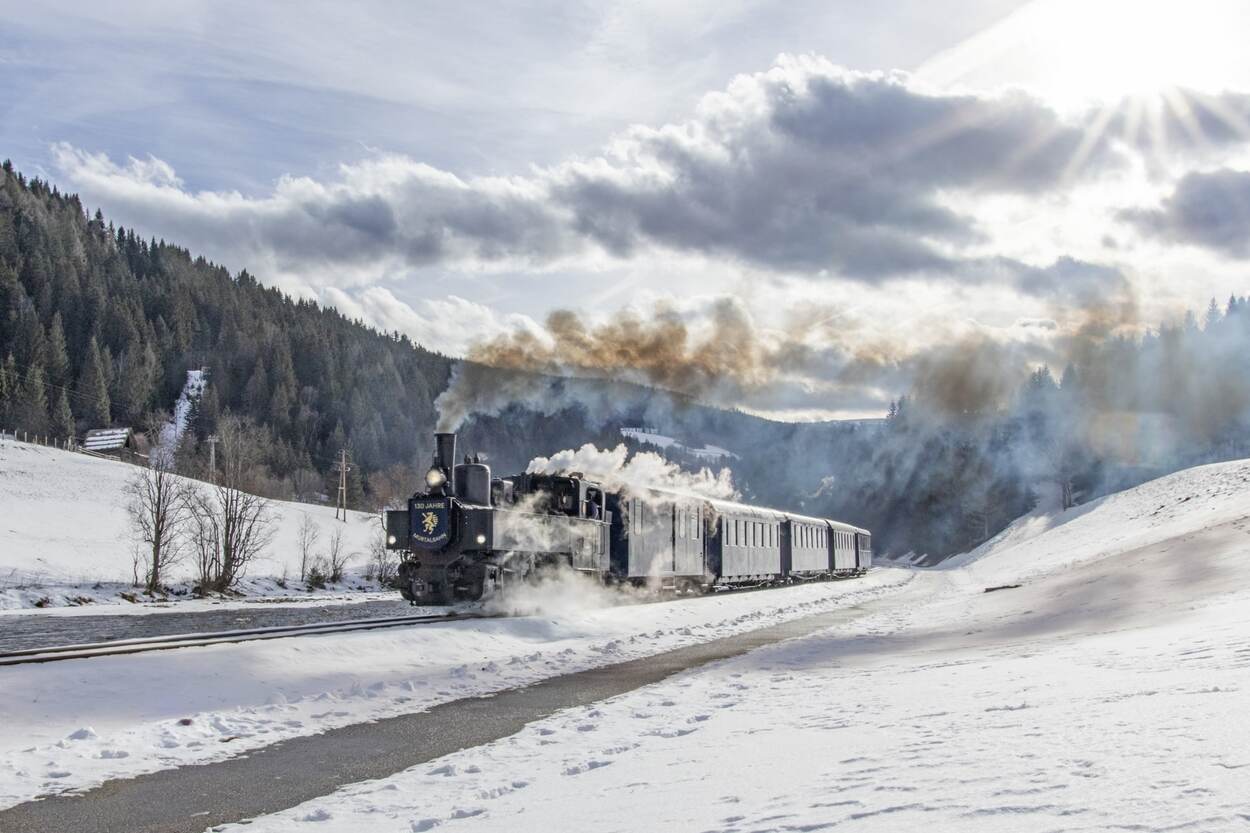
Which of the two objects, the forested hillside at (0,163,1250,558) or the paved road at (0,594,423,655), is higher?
the forested hillside at (0,163,1250,558)

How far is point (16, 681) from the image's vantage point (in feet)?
39.3

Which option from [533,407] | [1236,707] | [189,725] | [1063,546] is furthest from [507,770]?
[1063,546]

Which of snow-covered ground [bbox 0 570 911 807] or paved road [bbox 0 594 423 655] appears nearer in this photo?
snow-covered ground [bbox 0 570 911 807]

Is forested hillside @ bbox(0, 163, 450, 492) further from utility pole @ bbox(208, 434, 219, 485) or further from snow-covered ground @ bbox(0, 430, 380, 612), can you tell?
snow-covered ground @ bbox(0, 430, 380, 612)

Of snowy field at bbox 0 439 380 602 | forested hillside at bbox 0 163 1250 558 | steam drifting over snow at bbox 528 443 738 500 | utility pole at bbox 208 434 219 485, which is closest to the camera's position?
steam drifting over snow at bbox 528 443 738 500

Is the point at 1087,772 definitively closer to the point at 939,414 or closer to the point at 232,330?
the point at 939,414

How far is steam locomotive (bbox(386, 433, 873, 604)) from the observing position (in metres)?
25.0

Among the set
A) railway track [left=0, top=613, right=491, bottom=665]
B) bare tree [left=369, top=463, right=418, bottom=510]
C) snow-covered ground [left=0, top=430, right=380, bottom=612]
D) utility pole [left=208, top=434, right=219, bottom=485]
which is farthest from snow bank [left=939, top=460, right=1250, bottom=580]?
utility pole [left=208, top=434, right=219, bottom=485]

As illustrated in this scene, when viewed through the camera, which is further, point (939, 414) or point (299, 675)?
point (939, 414)

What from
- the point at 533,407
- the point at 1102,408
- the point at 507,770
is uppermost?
the point at 1102,408

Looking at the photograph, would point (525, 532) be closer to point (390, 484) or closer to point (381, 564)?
point (381, 564)

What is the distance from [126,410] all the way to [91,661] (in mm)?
144058

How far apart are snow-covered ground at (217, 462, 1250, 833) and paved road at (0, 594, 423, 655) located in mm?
15135

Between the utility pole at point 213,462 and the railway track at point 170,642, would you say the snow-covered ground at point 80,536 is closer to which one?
the utility pole at point 213,462
